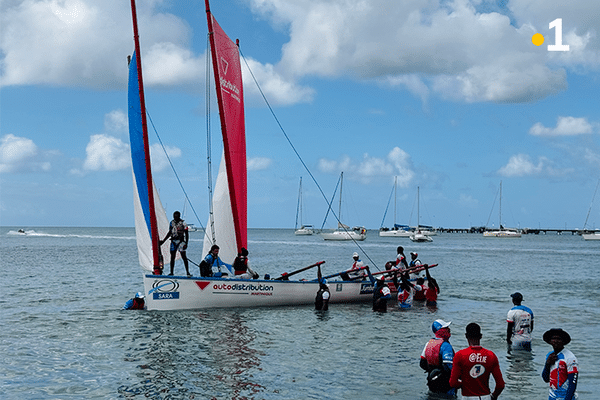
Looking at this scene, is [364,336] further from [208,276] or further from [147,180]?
[147,180]

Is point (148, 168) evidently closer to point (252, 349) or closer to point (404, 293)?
point (252, 349)

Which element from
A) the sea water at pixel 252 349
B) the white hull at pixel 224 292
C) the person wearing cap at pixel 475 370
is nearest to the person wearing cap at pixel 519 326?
the sea water at pixel 252 349

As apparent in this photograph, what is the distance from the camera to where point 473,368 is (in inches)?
383

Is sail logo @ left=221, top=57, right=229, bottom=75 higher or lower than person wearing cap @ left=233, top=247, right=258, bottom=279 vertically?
higher

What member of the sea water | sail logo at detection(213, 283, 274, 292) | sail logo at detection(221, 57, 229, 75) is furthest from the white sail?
sail logo at detection(221, 57, 229, 75)

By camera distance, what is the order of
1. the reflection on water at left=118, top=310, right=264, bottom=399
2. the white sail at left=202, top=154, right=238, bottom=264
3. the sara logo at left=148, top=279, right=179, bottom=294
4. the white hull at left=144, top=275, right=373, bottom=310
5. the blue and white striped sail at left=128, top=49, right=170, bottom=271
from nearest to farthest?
the reflection on water at left=118, top=310, right=264, bottom=399
the sara logo at left=148, top=279, right=179, bottom=294
the white hull at left=144, top=275, right=373, bottom=310
the blue and white striped sail at left=128, top=49, right=170, bottom=271
the white sail at left=202, top=154, right=238, bottom=264

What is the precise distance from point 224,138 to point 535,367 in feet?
52.5

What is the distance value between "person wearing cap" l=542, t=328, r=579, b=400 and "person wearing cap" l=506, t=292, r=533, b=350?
302 inches

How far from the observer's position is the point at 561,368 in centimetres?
932

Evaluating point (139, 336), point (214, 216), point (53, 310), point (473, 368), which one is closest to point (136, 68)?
point (214, 216)

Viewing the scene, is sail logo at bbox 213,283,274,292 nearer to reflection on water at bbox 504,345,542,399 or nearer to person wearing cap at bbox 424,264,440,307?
person wearing cap at bbox 424,264,440,307

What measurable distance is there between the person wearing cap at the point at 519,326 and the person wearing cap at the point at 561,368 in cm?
767

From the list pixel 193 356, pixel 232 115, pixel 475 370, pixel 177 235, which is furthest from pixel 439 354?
pixel 232 115

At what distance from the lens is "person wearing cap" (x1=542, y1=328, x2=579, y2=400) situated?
30.3 feet
